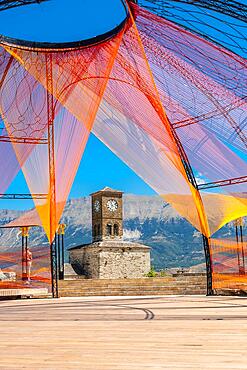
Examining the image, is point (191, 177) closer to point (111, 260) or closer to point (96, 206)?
point (111, 260)

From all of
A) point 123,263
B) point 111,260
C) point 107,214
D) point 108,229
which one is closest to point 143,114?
point 111,260

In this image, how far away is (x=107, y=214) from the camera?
181ft

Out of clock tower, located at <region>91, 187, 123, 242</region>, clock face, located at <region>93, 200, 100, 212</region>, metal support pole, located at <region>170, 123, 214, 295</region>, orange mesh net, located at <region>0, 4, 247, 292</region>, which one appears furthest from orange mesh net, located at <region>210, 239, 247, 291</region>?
clock face, located at <region>93, 200, 100, 212</region>

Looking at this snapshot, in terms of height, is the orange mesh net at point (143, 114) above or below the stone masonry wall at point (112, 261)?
above

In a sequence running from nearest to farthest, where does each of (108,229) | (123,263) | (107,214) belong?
(123,263) < (107,214) < (108,229)

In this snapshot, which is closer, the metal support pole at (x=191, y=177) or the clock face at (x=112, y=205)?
the metal support pole at (x=191, y=177)

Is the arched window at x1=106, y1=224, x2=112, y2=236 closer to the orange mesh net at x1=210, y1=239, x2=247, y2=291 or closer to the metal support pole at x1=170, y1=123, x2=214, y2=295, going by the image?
the orange mesh net at x1=210, y1=239, x2=247, y2=291

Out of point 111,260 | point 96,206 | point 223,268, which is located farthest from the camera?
point 96,206

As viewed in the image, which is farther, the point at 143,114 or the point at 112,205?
the point at 112,205

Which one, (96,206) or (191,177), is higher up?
(96,206)

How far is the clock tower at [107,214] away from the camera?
55125mm

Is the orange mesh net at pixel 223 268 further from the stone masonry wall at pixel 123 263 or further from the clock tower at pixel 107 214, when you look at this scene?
the clock tower at pixel 107 214

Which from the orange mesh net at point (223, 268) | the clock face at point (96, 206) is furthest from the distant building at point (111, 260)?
the orange mesh net at point (223, 268)

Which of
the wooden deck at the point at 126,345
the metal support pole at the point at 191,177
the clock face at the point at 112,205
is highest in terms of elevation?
the clock face at the point at 112,205
